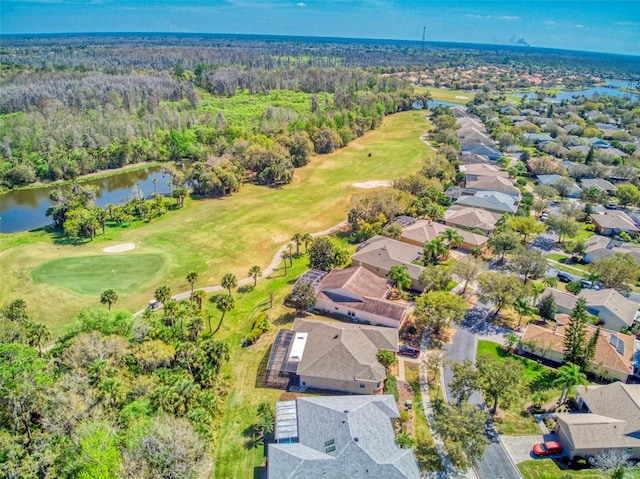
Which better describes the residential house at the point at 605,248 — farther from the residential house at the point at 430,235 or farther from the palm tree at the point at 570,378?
the palm tree at the point at 570,378

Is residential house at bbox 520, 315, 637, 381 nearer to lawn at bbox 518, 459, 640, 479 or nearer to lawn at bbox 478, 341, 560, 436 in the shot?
lawn at bbox 478, 341, 560, 436

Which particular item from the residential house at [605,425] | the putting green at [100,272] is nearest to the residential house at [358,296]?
the residential house at [605,425]

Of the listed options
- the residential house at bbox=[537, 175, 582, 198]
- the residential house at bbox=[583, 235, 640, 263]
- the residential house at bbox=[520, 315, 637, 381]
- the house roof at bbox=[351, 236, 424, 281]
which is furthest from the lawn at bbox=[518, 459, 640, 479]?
the residential house at bbox=[537, 175, 582, 198]

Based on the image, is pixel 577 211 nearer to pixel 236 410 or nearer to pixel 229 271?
pixel 229 271

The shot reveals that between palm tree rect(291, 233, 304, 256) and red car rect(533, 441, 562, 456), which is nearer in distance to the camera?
red car rect(533, 441, 562, 456)

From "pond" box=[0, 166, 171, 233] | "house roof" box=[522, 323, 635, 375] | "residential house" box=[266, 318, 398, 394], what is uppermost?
"house roof" box=[522, 323, 635, 375]

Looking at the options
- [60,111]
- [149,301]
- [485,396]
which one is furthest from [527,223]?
[60,111]

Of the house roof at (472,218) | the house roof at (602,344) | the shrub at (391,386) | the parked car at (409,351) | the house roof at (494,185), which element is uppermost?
the house roof at (494,185)
